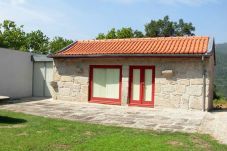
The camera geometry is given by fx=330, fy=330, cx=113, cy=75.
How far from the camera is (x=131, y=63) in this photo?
15922mm

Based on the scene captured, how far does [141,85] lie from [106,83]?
1963 millimetres

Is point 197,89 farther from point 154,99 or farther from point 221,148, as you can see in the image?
point 221,148

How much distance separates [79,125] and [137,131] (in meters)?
→ 1.81

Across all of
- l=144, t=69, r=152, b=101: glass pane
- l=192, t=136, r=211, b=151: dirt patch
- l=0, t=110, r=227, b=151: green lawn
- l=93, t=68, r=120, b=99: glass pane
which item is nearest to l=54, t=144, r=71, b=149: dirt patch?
l=0, t=110, r=227, b=151: green lawn

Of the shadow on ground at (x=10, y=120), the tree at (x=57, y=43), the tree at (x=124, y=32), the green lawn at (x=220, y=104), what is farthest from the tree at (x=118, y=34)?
the shadow on ground at (x=10, y=120)

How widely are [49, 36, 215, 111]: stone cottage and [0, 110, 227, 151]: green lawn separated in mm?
5782

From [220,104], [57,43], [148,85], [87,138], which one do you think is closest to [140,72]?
→ [148,85]

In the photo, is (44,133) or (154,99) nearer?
(44,133)

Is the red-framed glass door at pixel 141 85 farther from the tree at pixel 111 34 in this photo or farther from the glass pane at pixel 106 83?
the tree at pixel 111 34

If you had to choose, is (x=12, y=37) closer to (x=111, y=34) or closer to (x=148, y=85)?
(x=111, y=34)

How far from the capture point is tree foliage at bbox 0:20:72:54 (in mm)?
38312

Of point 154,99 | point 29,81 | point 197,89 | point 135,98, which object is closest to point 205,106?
point 197,89

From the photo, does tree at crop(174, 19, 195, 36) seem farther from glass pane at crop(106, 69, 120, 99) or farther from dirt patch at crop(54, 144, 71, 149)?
dirt patch at crop(54, 144, 71, 149)

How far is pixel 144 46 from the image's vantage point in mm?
16469
